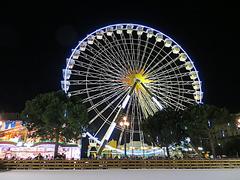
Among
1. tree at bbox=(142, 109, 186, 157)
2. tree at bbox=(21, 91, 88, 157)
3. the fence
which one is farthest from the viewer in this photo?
tree at bbox=(142, 109, 186, 157)

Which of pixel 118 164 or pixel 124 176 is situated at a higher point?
pixel 118 164

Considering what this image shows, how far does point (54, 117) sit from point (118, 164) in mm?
8820

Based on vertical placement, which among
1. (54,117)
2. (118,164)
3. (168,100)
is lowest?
(118,164)

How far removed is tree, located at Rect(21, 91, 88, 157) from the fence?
5.97 m

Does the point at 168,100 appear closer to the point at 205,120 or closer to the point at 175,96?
the point at 175,96

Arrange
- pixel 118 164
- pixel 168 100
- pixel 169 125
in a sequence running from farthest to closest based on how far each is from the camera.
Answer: pixel 169 125, pixel 168 100, pixel 118 164

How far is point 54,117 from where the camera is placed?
1026 inches

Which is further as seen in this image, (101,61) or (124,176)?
(101,61)

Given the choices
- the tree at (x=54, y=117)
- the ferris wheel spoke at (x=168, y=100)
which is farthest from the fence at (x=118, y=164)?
the ferris wheel spoke at (x=168, y=100)

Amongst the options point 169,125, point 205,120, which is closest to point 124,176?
point 205,120

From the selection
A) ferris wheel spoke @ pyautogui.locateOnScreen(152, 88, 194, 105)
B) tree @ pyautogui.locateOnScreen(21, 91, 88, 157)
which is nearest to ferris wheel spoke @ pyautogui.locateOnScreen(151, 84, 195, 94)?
ferris wheel spoke @ pyautogui.locateOnScreen(152, 88, 194, 105)

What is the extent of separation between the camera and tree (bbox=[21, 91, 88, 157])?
26141 mm

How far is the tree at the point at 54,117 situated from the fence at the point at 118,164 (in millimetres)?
5971

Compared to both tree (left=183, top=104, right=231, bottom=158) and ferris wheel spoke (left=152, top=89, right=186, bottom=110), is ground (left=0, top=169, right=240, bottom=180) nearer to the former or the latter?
tree (left=183, top=104, right=231, bottom=158)
